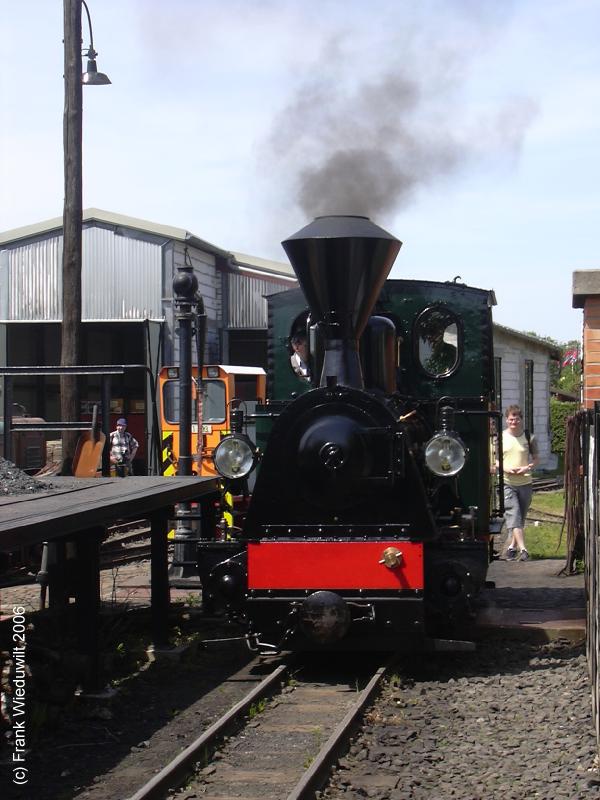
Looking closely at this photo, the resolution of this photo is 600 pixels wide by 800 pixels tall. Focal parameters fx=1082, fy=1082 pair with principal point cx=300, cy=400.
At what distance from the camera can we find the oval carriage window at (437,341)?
7922mm

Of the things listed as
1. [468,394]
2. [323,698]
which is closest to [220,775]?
[323,698]

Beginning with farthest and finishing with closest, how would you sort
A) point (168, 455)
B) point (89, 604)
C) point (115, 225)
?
1. point (115, 225)
2. point (168, 455)
3. point (89, 604)

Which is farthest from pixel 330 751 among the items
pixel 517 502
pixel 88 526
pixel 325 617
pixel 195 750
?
pixel 517 502

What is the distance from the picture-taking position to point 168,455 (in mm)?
15406

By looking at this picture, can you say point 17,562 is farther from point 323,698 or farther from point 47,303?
point 47,303

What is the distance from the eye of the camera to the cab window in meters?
16.2

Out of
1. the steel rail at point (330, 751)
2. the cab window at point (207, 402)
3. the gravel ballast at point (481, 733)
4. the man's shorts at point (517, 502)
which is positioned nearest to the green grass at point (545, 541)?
the man's shorts at point (517, 502)

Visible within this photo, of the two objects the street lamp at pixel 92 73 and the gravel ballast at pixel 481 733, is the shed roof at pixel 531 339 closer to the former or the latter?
the street lamp at pixel 92 73

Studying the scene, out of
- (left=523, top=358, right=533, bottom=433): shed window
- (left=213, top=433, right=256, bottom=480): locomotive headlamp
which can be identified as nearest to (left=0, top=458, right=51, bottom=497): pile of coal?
(left=213, top=433, right=256, bottom=480): locomotive headlamp

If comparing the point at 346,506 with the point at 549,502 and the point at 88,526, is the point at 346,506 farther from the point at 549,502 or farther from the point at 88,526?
the point at 549,502

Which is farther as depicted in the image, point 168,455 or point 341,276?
point 168,455

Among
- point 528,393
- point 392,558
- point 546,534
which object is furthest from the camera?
point 528,393

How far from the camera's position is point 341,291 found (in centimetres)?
673

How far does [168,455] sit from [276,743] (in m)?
10.3
